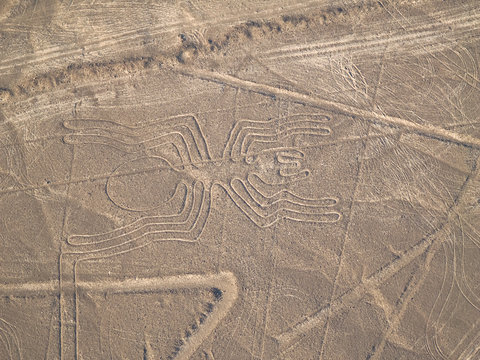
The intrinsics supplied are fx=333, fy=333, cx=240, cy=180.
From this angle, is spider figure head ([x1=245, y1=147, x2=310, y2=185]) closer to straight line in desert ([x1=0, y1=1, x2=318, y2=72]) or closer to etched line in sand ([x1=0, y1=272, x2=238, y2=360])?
etched line in sand ([x1=0, y1=272, x2=238, y2=360])

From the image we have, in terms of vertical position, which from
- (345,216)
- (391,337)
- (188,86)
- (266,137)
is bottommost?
(391,337)

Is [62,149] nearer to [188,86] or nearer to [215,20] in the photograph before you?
[188,86]

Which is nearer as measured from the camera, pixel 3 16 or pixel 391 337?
pixel 391 337

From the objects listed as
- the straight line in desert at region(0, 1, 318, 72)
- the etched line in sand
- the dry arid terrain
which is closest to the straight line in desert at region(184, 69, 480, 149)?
the dry arid terrain

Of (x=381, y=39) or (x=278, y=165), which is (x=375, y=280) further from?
(x=381, y=39)

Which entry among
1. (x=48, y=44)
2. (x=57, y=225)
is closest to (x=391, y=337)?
(x=57, y=225)

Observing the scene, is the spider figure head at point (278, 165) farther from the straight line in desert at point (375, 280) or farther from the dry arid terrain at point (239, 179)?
the straight line in desert at point (375, 280)

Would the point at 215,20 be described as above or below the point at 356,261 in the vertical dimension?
above
